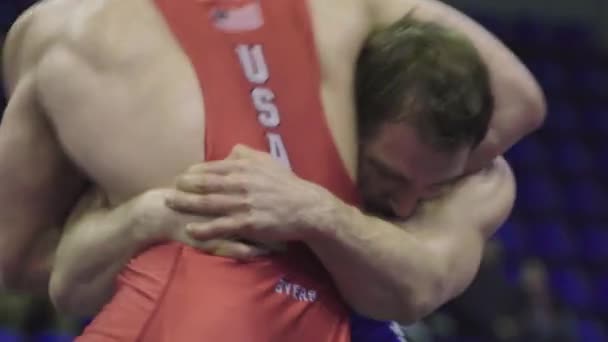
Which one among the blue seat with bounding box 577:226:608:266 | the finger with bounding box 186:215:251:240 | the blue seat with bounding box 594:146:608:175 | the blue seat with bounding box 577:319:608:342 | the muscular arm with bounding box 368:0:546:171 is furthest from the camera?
the blue seat with bounding box 594:146:608:175

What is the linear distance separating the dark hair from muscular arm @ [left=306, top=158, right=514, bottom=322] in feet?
0.40

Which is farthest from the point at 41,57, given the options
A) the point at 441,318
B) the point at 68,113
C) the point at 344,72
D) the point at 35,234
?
the point at 441,318

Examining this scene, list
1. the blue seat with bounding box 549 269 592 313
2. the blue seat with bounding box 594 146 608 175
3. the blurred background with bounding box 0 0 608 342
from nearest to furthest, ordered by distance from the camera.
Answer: the blurred background with bounding box 0 0 608 342 < the blue seat with bounding box 549 269 592 313 < the blue seat with bounding box 594 146 608 175

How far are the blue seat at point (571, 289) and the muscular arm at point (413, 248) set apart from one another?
3.16 meters

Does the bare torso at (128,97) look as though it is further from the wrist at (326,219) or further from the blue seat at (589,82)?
the blue seat at (589,82)

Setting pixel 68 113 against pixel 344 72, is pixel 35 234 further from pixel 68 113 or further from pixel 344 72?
pixel 344 72

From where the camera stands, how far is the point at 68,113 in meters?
1.23

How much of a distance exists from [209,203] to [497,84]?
1.65 feet

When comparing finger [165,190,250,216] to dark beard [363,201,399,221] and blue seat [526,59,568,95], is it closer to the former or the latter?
dark beard [363,201,399,221]

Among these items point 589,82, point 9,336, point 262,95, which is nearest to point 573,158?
point 589,82

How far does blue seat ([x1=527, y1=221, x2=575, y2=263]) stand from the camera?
4.77 m

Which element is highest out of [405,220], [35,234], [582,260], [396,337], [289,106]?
[289,106]

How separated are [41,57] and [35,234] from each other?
23 cm

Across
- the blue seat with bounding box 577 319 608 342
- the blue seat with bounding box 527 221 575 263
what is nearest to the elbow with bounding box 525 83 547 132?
the blue seat with bounding box 577 319 608 342
